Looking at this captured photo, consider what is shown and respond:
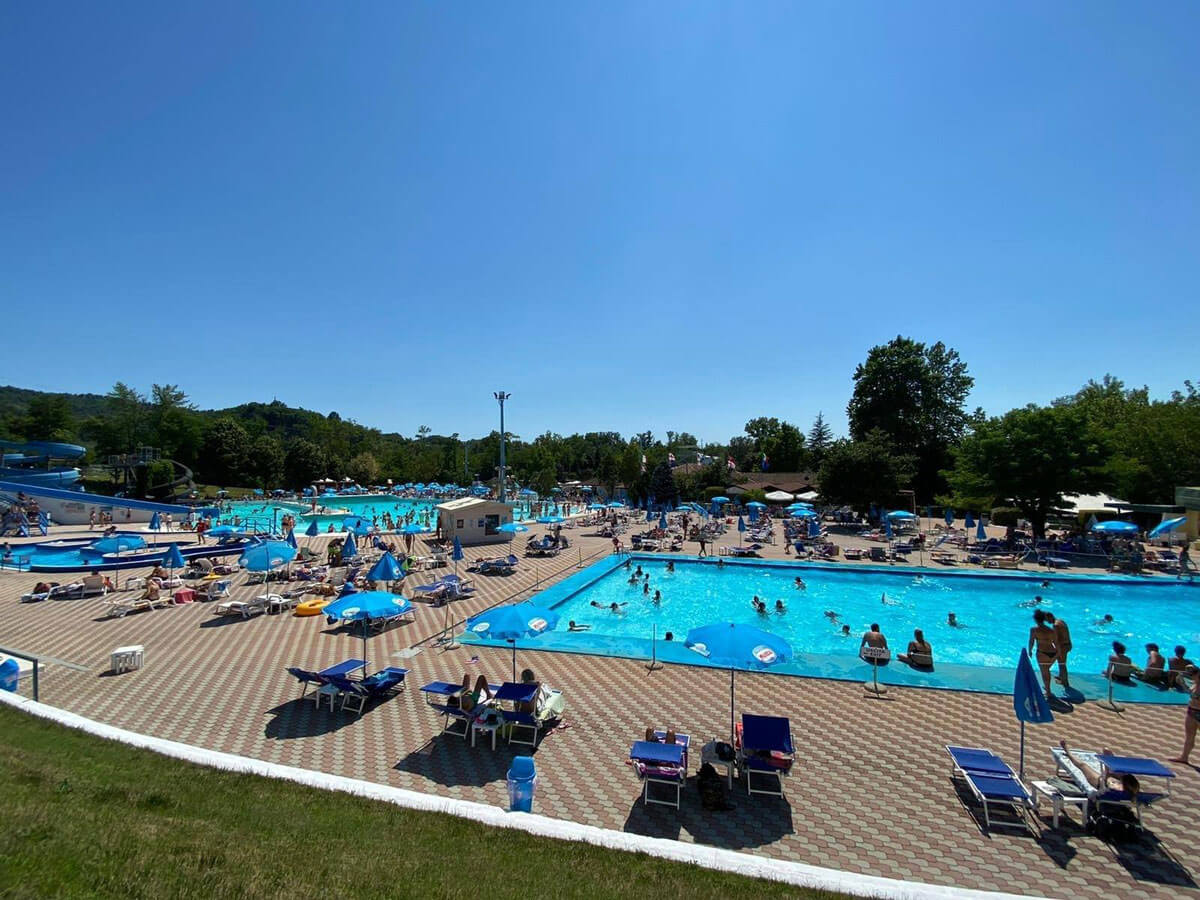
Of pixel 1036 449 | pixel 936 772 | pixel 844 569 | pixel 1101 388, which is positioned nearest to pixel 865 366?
pixel 1036 449

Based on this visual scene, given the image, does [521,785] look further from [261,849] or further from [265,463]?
[265,463]

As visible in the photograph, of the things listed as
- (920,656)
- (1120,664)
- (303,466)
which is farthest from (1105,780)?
(303,466)

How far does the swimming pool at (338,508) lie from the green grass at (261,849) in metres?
29.8

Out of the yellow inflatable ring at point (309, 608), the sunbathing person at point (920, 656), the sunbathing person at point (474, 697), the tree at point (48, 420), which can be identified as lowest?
the sunbathing person at point (920, 656)

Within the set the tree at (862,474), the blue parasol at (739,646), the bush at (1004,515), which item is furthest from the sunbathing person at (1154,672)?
the bush at (1004,515)

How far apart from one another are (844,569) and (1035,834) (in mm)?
17942

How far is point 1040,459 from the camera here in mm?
27016

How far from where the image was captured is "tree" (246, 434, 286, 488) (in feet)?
208

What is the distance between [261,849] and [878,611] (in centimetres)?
1854

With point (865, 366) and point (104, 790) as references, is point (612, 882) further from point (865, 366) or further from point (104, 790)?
point (865, 366)

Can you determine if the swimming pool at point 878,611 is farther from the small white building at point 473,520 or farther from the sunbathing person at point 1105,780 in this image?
the small white building at point 473,520

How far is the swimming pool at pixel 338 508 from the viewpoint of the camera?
38406 mm

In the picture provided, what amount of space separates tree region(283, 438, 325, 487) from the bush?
6591 cm

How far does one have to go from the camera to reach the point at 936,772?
7309mm
